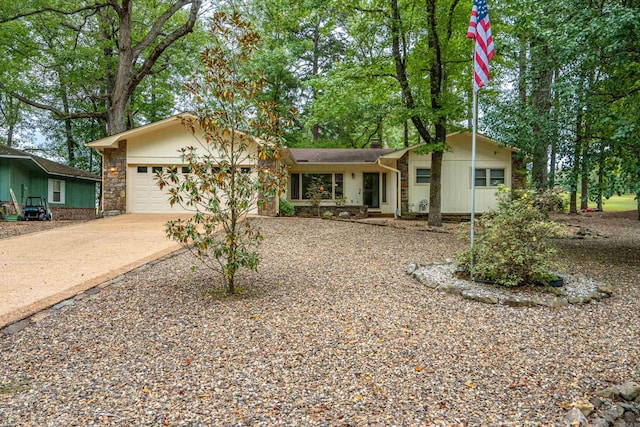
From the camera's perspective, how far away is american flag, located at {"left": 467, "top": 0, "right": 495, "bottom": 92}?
5859 millimetres

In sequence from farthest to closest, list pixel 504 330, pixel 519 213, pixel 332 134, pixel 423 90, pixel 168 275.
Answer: pixel 332 134
pixel 423 90
pixel 168 275
pixel 519 213
pixel 504 330

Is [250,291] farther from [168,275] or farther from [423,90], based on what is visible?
[423,90]

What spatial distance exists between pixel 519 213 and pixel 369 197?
Result: 1296 centimetres

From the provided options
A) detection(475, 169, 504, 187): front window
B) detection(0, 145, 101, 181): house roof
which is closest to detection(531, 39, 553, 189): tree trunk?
detection(475, 169, 504, 187): front window

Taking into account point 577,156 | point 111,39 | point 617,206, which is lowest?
point 617,206

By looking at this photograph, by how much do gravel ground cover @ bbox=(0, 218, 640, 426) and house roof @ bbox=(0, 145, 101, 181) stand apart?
1370 centimetres

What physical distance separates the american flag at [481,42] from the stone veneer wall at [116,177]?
43.1 feet

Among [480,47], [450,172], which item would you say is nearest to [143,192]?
[450,172]

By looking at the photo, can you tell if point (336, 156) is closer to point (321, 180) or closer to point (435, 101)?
point (321, 180)

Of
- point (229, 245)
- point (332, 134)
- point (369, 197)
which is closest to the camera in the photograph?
point (229, 245)

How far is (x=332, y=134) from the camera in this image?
26266 mm

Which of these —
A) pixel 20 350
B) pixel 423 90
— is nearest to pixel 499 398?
pixel 20 350

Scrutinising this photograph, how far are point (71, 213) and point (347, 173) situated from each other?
1380 centimetres

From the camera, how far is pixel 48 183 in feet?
60.6
